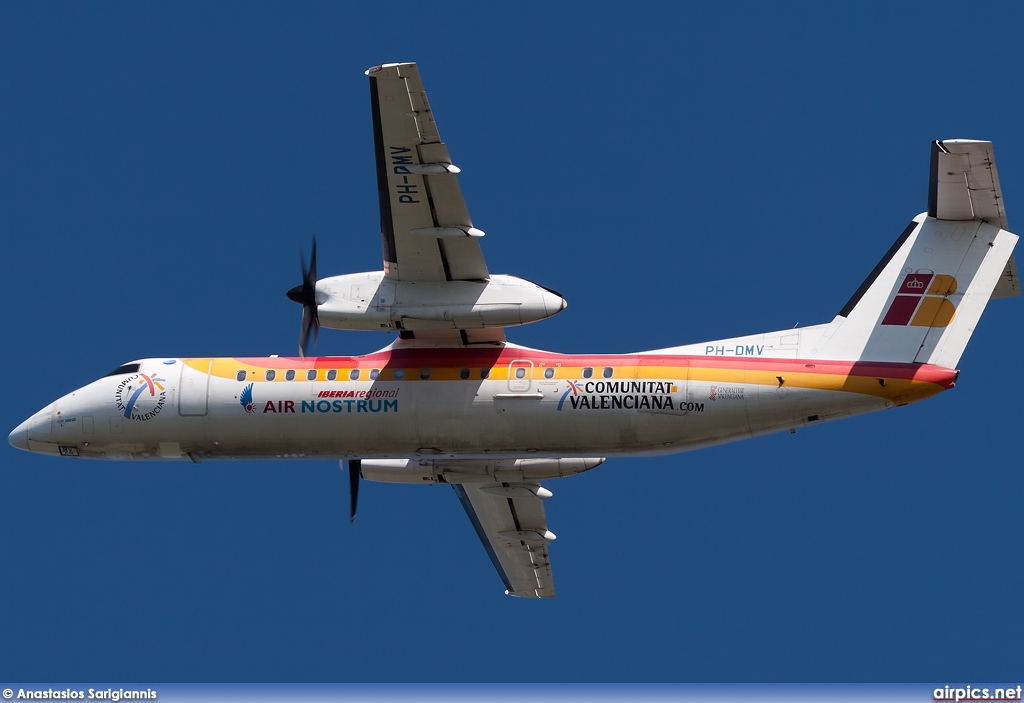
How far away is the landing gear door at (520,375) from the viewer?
2680 cm

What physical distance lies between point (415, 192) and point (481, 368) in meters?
3.56

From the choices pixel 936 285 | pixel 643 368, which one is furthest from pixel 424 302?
pixel 936 285

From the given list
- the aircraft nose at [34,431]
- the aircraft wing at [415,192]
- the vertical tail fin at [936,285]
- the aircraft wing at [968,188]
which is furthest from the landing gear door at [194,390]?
the aircraft wing at [968,188]

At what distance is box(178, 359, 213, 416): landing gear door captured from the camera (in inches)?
1096

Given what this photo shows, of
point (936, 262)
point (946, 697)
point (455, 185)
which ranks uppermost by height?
point (455, 185)

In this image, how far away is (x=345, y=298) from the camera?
26.4 metres

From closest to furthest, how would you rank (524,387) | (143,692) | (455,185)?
(455,185) → (524,387) → (143,692)

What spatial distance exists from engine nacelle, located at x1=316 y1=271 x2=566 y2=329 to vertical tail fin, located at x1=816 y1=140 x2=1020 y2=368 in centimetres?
518

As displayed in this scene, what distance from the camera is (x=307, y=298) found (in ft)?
88.7

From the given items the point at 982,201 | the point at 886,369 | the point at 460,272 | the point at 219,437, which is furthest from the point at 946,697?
the point at 219,437

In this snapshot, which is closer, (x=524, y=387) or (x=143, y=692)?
(x=524, y=387)

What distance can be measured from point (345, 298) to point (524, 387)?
3.42m

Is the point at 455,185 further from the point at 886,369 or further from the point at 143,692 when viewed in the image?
the point at 143,692
